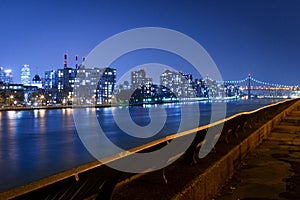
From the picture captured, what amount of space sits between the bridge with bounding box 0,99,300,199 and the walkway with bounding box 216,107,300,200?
22 cm

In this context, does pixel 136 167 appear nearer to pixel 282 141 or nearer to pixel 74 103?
pixel 282 141

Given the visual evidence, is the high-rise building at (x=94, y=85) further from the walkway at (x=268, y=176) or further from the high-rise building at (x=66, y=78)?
the walkway at (x=268, y=176)

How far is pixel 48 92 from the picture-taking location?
163m

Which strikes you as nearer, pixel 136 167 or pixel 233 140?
pixel 136 167

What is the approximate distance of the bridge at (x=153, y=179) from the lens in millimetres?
3195

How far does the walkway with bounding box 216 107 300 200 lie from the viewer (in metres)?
6.04

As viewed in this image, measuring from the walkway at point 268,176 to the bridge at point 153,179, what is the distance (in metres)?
0.22

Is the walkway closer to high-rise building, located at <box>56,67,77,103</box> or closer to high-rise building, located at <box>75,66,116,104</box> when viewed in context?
high-rise building, located at <box>75,66,116,104</box>

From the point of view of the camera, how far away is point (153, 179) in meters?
5.34

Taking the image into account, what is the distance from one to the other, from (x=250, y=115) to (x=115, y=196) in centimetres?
913

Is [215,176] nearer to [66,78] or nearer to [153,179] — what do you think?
[153,179]

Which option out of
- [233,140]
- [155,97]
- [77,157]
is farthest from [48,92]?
[233,140]

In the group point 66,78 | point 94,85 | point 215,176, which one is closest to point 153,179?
point 215,176

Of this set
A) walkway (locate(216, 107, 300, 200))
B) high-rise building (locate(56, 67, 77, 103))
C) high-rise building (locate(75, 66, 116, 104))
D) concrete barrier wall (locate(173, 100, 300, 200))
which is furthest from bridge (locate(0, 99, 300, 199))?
high-rise building (locate(56, 67, 77, 103))
